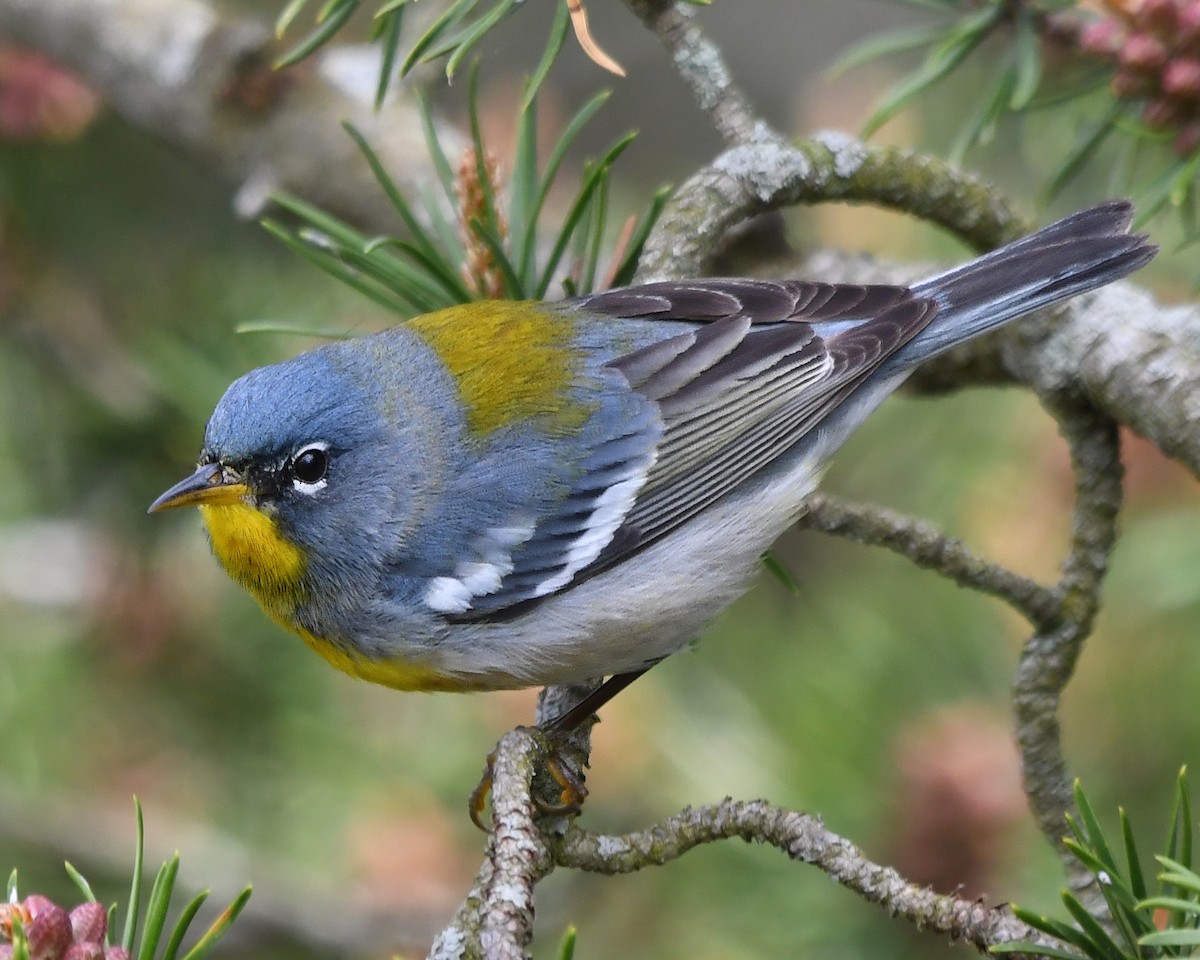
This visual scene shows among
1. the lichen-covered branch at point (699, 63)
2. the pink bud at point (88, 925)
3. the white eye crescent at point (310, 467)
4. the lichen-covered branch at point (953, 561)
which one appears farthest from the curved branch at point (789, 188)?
the pink bud at point (88, 925)

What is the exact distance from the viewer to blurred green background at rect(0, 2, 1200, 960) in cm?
275

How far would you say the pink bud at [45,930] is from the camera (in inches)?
54.9

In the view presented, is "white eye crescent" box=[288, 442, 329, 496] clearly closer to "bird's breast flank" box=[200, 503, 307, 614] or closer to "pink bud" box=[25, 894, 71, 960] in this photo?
"bird's breast flank" box=[200, 503, 307, 614]

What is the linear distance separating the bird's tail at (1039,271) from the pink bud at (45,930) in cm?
184

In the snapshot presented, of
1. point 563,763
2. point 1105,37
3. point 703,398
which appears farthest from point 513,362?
point 1105,37

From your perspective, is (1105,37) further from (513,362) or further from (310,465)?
(310,465)

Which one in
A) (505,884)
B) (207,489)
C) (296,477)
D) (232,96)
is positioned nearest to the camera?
(505,884)

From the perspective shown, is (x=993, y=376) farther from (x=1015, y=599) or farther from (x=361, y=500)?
(x=361, y=500)

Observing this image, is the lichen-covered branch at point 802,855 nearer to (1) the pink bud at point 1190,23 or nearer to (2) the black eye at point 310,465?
(2) the black eye at point 310,465

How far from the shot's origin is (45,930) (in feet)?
4.58

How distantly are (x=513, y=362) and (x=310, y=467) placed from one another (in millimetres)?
445

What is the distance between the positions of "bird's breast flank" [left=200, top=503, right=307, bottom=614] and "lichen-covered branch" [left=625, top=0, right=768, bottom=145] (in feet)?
3.75

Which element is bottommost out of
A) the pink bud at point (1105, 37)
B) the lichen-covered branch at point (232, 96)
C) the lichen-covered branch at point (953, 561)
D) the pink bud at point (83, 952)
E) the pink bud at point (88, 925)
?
the pink bud at point (83, 952)

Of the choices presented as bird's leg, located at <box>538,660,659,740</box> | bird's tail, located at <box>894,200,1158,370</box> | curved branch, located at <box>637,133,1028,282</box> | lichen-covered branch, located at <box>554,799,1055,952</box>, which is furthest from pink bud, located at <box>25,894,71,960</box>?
bird's tail, located at <box>894,200,1158,370</box>
